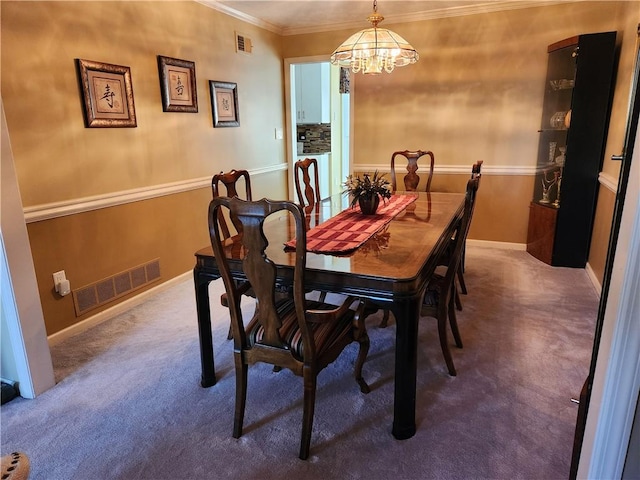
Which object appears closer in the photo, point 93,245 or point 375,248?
point 375,248

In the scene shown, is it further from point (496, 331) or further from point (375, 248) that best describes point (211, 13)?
point (496, 331)

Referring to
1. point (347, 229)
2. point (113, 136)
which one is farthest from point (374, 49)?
point (113, 136)

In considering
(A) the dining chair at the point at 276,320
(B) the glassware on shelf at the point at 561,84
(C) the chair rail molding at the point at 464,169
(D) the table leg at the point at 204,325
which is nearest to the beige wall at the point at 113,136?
(D) the table leg at the point at 204,325

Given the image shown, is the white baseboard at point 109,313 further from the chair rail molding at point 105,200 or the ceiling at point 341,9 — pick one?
the ceiling at point 341,9

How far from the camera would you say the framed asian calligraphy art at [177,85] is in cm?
327

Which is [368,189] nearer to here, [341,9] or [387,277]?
[387,277]

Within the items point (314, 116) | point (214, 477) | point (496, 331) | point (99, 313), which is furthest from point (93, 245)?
point (314, 116)

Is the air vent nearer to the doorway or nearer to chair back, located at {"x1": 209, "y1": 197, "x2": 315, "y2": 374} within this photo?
the doorway

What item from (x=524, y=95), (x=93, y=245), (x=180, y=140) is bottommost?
(x=93, y=245)

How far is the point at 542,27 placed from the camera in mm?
3863

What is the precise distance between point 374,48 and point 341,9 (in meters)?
1.60

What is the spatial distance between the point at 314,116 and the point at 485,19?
→ 8.47 ft

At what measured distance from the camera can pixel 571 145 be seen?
11.8ft

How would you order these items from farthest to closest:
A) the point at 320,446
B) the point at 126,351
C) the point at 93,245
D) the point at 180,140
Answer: the point at 180,140, the point at 93,245, the point at 126,351, the point at 320,446
